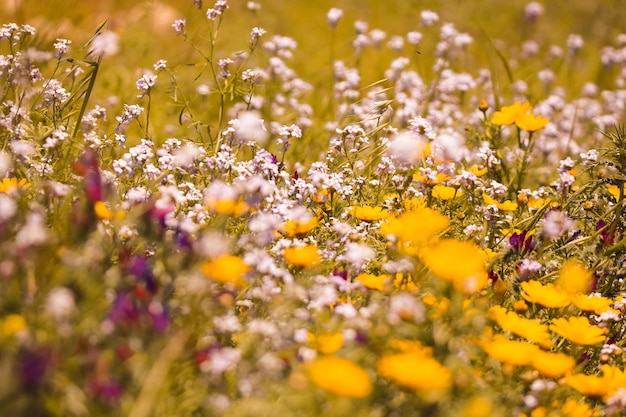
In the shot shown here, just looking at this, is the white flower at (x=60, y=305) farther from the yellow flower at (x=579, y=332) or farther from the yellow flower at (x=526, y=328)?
the yellow flower at (x=579, y=332)

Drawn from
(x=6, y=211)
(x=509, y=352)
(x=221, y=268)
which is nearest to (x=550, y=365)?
(x=509, y=352)

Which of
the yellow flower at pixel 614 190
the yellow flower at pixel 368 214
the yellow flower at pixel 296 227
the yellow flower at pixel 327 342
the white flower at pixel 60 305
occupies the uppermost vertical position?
the yellow flower at pixel 614 190

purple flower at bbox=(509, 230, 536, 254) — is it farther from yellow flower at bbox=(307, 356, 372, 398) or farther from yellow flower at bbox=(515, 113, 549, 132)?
yellow flower at bbox=(307, 356, 372, 398)

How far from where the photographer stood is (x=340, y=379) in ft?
4.17

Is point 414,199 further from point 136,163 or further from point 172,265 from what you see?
point 172,265

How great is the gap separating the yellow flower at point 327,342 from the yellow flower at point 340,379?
0.24 metres

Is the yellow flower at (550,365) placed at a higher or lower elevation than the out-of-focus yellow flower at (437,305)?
lower

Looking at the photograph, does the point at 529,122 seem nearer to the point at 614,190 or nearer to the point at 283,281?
the point at 614,190

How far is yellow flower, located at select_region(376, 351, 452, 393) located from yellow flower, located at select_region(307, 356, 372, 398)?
81 millimetres

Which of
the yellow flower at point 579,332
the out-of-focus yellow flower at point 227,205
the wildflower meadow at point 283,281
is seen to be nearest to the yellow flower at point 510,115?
the wildflower meadow at point 283,281

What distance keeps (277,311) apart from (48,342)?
0.50m

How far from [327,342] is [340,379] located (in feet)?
1.06

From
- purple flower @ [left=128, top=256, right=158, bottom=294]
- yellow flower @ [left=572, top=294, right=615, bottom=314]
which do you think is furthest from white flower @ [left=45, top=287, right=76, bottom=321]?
yellow flower @ [left=572, top=294, right=615, bottom=314]

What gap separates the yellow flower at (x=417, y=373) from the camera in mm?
1328
